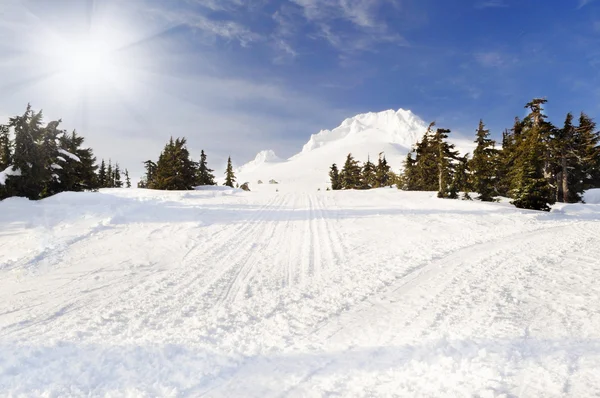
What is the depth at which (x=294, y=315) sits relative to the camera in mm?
4605

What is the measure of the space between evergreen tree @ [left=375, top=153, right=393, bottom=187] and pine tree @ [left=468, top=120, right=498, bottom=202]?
26369 mm

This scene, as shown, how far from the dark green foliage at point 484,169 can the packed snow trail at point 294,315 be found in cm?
2019

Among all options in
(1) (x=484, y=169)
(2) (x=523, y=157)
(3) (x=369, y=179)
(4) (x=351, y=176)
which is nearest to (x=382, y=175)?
(3) (x=369, y=179)

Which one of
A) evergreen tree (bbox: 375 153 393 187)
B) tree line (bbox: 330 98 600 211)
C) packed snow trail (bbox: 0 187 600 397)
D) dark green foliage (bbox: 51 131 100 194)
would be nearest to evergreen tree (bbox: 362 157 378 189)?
evergreen tree (bbox: 375 153 393 187)

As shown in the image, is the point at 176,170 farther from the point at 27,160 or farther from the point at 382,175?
the point at 382,175

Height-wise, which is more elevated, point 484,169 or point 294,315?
point 484,169

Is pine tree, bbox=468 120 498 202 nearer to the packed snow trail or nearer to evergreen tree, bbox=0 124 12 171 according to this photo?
the packed snow trail

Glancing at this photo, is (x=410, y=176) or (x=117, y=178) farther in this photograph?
(x=117, y=178)

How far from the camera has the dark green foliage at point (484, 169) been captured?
28.3 m

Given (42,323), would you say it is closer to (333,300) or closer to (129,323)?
(129,323)

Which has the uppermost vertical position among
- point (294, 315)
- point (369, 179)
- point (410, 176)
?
point (369, 179)

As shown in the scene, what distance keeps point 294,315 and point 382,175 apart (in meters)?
55.8

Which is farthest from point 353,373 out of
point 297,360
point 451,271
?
point 451,271

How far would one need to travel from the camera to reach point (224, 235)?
33.5 ft
